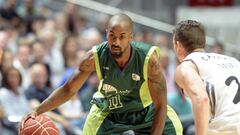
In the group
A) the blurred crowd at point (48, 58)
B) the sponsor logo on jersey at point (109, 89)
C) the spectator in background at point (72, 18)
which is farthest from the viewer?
the spectator in background at point (72, 18)

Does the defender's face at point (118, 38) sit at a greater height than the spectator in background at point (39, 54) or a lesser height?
lesser

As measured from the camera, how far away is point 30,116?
613 cm

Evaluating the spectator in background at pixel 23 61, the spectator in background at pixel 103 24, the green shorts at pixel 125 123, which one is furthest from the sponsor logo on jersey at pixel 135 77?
the spectator in background at pixel 103 24

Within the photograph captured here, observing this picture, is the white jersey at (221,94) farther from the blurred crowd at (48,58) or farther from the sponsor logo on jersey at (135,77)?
the blurred crowd at (48,58)

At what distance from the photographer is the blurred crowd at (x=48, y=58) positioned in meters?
9.08

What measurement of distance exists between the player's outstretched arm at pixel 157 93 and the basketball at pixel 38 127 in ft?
2.79

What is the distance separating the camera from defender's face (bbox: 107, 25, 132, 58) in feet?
18.7

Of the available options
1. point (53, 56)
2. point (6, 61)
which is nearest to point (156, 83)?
point (6, 61)

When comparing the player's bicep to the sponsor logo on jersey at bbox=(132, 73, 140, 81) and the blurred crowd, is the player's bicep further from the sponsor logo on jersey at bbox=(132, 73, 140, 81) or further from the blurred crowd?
the blurred crowd

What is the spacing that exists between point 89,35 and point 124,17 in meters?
6.05

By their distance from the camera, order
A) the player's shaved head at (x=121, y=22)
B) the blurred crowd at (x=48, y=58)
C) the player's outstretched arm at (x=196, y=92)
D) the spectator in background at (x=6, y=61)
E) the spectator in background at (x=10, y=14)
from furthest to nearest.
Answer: the spectator in background at (x=10, y=14), the spectator in background at (x=6, y=61), the blurred crowd at (x=48, y=58), the player's shaved head at (x=121, y=22), the player's outstretched arm at (x=196, y=92)

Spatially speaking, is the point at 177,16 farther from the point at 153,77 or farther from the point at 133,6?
the point at 153,77

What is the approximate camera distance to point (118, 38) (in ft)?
18.7

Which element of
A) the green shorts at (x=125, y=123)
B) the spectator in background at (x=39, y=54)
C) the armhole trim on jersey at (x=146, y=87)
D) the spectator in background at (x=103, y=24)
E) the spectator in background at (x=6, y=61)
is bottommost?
the green shorts at (x=125, y=123)
